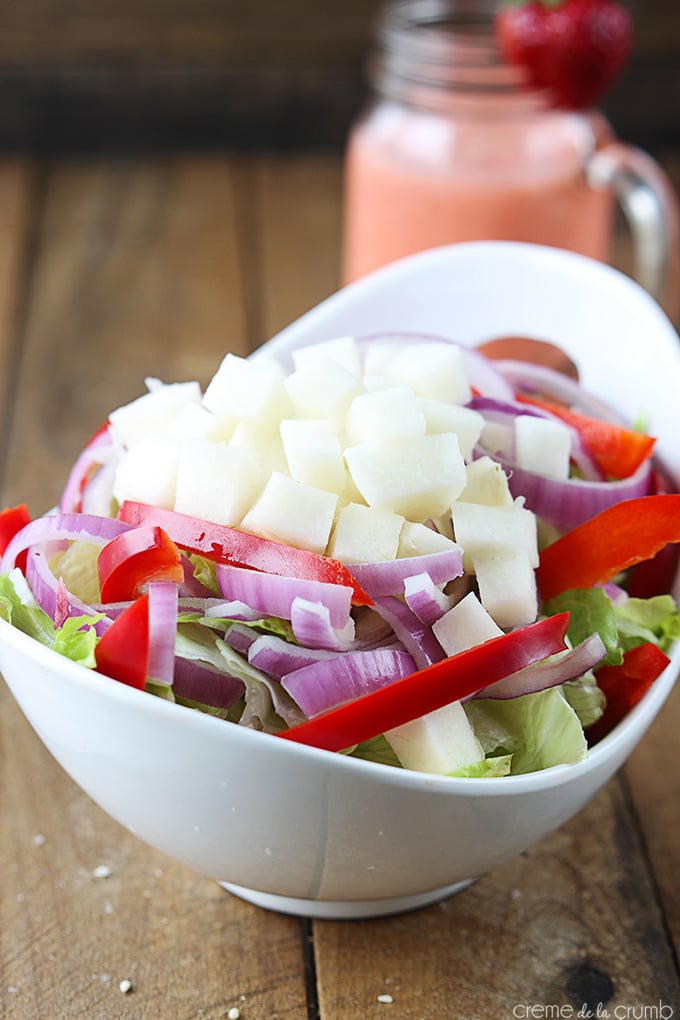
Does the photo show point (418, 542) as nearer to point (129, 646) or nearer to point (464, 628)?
point (464, 628)

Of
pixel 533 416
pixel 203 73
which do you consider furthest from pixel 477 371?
pixel 203 73

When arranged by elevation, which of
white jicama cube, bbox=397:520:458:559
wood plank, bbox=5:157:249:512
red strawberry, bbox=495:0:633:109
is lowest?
wood plank, bbox=5:157:249:512

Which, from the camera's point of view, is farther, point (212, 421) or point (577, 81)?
point (577, 81)

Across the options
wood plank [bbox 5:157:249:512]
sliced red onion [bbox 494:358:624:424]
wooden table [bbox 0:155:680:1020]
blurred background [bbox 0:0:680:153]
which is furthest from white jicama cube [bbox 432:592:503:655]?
blurred background [bbox 0:0:680:153]

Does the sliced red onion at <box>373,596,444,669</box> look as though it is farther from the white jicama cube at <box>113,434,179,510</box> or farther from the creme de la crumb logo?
the creme de la crumb logo

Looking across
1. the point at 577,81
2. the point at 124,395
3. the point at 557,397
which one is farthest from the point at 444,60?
the point at 557,397

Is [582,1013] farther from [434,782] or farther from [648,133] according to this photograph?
[648,133]

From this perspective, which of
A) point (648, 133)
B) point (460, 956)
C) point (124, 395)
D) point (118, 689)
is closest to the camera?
point (118, 689)
